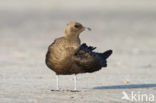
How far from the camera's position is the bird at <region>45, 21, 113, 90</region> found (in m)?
14.1

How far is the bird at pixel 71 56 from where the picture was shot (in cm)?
1412

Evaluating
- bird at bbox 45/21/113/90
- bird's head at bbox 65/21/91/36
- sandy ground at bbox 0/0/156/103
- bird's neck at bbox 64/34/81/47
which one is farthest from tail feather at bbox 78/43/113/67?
sandy ground at bbox 0/0/156/103

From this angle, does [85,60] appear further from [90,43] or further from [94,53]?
[90,43]

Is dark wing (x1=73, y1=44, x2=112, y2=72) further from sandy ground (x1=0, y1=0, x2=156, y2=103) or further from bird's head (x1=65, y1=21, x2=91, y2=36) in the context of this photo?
sandy ground (x1=0, y1=0, x2=156, y2=103)

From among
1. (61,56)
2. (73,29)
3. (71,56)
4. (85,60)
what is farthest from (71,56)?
(73,29)

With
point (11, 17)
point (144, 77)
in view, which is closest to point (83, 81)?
point (144, 77)

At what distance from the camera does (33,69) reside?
1933 cm

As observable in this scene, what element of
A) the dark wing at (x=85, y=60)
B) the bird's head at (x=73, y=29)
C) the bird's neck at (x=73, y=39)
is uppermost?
the bird's head at (x=73, y=29)

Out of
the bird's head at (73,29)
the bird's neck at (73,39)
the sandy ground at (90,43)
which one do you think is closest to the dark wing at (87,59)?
the bird's neck at (73,39)

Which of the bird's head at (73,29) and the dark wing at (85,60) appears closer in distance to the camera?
the dark wing at (85,60)

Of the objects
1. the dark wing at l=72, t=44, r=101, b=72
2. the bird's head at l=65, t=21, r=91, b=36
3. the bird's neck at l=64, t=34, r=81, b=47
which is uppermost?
the bird's head at l=65, t=21, r=91, b=36

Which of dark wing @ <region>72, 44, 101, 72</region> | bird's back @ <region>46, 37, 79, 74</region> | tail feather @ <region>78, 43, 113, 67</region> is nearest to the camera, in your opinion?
bird's back @ <region>46, 37, 79, 74</region>

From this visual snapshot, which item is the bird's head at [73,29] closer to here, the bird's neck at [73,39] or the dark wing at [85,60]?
the bird's neck at [73,39]

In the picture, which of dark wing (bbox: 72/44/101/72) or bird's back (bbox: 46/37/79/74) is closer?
bird's back (bbox: 46/37/79/74)
